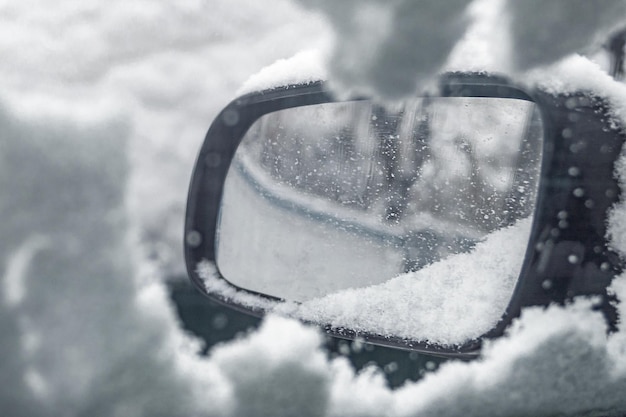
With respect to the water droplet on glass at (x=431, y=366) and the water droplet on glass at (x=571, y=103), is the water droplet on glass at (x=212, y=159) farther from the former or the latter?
the water droplet on glass at (x=571, y=103)

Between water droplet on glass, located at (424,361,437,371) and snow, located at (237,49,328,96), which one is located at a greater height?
snow, located at (237,49,328,96)

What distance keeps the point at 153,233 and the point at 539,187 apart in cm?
98

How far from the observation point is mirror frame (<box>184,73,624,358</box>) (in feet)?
3.63

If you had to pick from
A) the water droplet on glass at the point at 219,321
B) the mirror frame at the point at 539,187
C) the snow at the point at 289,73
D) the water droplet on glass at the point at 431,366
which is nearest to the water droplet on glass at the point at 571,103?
the mirror frame at the point at 539,187

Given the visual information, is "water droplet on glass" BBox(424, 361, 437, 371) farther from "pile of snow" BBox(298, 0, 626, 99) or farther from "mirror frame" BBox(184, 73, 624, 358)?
"pile of snow" BBox(298, 0, 626, 99)

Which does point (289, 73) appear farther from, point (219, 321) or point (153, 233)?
point (219, 321)

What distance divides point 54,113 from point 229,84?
42 centimetres

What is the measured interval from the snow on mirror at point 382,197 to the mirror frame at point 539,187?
3 centimetres

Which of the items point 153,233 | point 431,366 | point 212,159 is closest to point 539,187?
point 431,366

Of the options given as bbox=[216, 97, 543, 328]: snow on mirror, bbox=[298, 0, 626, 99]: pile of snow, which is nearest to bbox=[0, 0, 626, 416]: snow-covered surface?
bbox=[298, 0, 626, 99]: pile of snow

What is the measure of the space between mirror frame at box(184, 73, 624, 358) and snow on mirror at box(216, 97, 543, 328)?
3 cm

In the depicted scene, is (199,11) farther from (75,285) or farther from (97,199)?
(75,285)

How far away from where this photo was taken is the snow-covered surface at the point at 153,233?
1.05 m

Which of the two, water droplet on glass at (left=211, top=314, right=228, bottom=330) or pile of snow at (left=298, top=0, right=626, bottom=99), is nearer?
pile of snow at (left=298, top=0, right=626, bottom=99)
